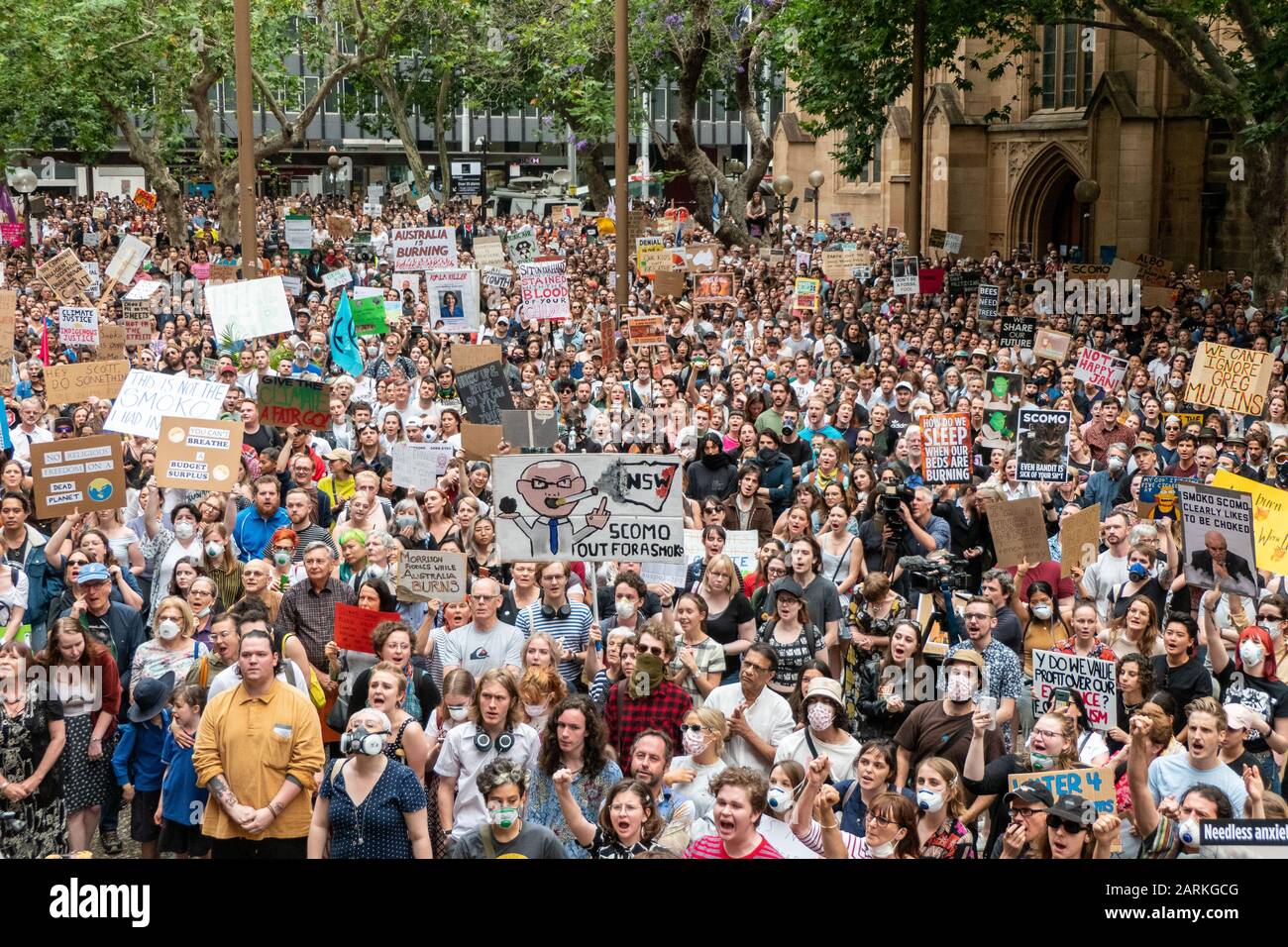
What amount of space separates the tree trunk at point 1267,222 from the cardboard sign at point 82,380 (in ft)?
54.5

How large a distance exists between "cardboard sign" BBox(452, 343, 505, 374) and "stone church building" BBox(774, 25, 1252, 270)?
16563 mm

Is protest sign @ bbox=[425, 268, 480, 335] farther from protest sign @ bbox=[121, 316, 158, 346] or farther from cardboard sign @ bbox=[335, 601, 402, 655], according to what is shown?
cardboard sign @ bbox=[335, 601, 402, 655]

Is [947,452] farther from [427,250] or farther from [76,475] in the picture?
[427,250]

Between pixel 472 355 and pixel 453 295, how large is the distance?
2.42 m

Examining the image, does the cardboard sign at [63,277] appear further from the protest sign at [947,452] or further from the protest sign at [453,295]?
the protest sign at [947,452]

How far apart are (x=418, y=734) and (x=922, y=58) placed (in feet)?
64.9

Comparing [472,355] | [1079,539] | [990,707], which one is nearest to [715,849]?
[990,707]

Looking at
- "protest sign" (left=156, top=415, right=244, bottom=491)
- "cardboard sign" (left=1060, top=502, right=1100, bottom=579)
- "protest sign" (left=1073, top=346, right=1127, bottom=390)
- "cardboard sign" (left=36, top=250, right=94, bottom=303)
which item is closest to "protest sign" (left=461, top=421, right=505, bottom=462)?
"protest sign" (left=156, top=415, right=244, bottom=491)

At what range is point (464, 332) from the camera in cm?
2125

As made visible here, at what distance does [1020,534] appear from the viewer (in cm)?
985

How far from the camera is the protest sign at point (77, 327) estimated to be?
17.3 metres

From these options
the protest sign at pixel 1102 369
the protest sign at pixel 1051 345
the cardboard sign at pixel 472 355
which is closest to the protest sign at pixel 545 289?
the cardboard sign at pixel 472 355

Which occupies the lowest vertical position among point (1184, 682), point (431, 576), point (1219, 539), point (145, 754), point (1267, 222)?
point (145, 754)

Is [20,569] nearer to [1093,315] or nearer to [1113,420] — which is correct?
[1113,420]
